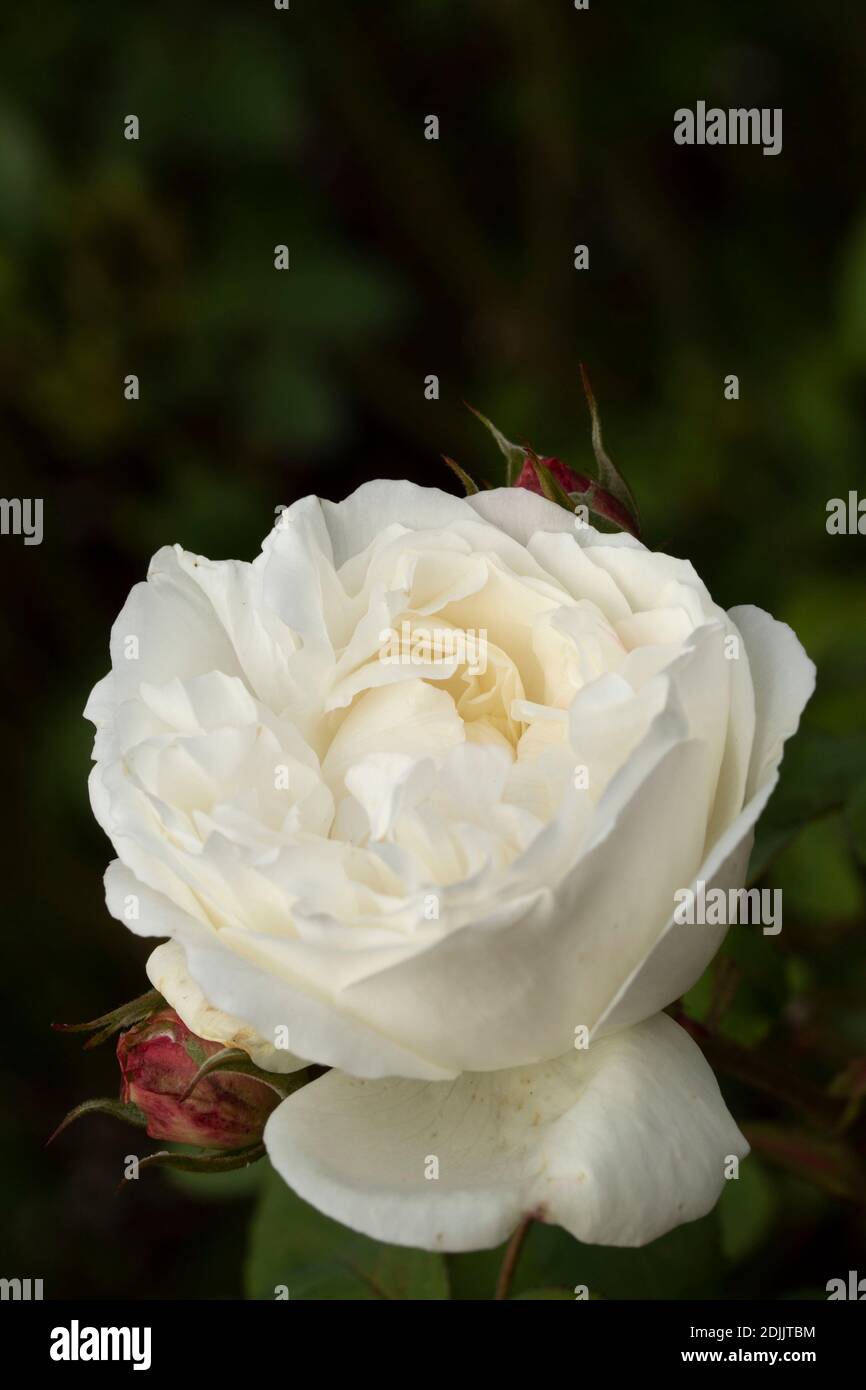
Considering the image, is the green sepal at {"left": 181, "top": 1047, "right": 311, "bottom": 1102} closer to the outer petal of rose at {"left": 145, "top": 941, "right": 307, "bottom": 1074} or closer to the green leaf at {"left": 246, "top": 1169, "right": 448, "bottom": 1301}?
the outer petal of rose at {"left": 145, "top": 941, "right": 307, "bottom": 1074}

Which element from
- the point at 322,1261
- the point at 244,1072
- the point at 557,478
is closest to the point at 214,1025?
the point at 244,1072

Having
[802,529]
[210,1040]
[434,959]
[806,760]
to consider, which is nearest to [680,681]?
[434,959]

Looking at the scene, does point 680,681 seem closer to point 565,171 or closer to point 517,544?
point 517,544

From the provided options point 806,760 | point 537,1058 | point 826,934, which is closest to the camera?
point 537,1058

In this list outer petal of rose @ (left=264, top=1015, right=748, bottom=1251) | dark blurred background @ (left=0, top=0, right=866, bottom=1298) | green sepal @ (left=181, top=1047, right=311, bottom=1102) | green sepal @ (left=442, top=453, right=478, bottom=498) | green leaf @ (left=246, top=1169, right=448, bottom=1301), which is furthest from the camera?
dark blurred background @ (left=0, top=0, right=866, bottom=1298)

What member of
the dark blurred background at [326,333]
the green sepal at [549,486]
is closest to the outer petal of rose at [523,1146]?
the green sepal at [549,486]

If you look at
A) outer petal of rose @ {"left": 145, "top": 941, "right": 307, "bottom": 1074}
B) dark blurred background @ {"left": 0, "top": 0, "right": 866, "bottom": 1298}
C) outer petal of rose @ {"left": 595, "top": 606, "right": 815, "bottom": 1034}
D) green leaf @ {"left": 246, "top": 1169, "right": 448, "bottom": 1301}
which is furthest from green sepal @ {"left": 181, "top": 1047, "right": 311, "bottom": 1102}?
dark blurred background @ {"left": 0, "top": 0, "right": 866, "bottom": 1298}

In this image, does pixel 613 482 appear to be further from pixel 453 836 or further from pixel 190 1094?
pixel 190 1094
